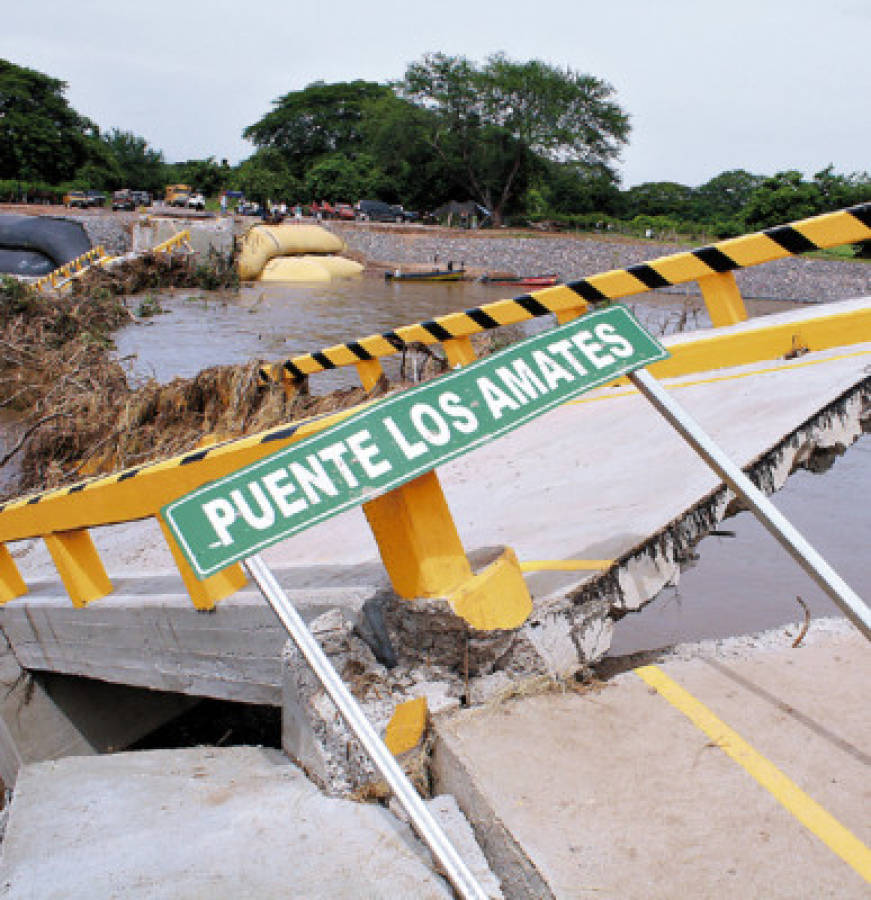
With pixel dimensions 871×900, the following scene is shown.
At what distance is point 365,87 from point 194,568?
328 feet

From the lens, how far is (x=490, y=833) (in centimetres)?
202

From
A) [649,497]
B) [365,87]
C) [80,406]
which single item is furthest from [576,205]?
[649,497]

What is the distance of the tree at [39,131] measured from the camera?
64812mm

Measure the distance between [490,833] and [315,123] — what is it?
93806 millimetres

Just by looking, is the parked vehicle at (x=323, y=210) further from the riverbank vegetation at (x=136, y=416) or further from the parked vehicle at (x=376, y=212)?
the riverbank vegetation at (x=136, y=416)

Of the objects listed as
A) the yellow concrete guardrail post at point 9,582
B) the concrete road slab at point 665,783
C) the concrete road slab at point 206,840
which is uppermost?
the concrete road slab at point 665,783

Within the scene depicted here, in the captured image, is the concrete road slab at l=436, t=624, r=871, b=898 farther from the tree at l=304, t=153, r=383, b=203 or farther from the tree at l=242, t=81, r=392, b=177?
the tree at l=242, t=81, r=392, b=177

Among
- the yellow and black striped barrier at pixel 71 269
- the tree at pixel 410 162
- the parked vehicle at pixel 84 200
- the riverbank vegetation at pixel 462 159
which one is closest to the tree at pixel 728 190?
the riverbank vegetation at pixel 462 159

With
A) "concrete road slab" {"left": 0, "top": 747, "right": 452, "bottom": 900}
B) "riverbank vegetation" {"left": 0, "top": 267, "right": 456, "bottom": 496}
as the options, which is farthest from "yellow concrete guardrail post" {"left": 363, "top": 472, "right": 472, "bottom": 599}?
"riverbank vegetation" {"left": 0, "top": 267, "right": 456, "bottom": 496}

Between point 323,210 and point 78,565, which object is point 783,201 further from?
point 78,565

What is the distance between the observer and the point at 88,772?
289 centimetres

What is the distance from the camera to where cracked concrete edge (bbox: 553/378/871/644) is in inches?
112

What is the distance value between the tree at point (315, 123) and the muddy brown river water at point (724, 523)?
193 ft

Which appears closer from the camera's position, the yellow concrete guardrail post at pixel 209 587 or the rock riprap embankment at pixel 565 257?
the yellow concrete guardrail post at pixel 209 587
